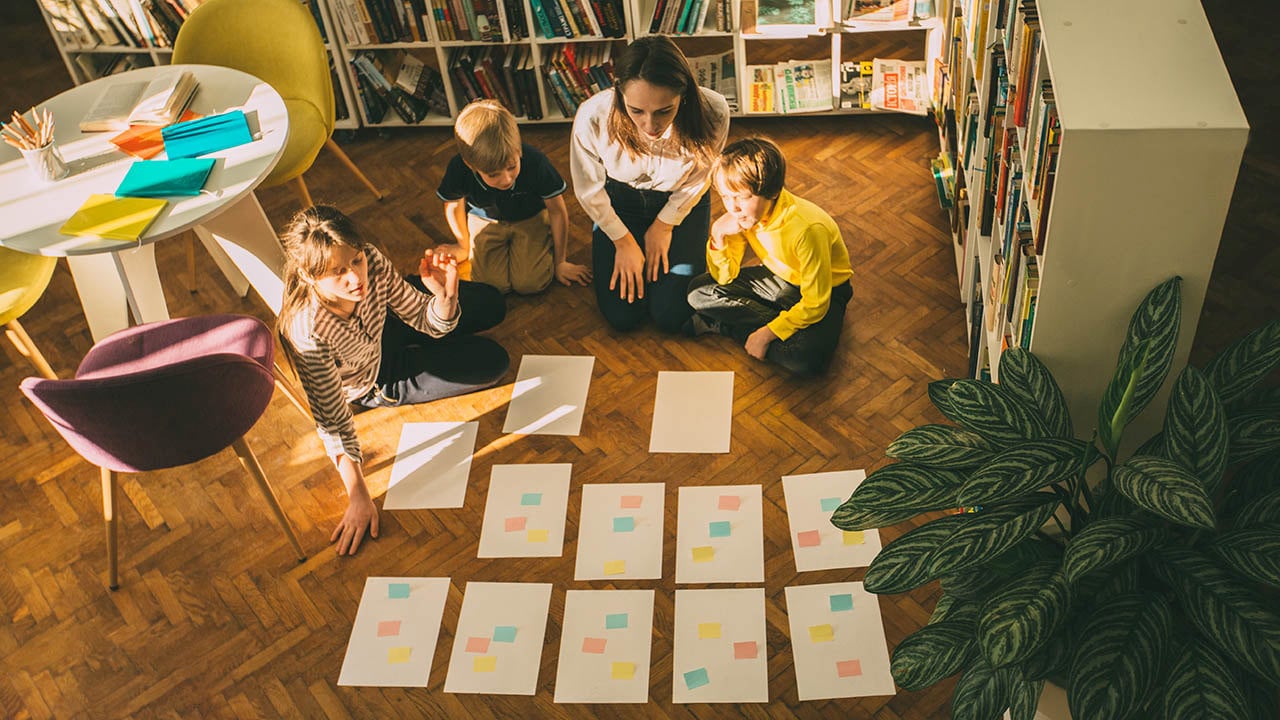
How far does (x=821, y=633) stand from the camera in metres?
2.52

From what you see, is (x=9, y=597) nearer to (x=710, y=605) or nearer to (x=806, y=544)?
(x=710, y=605)

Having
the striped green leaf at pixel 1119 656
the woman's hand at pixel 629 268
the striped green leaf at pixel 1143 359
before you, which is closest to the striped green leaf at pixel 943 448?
the striped green leaf at pixel 1143 359

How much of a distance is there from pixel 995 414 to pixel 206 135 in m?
2.32

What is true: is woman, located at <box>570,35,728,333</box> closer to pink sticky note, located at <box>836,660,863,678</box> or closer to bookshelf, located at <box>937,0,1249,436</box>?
bookshelf, located at <box>937,0,1249,436</box>

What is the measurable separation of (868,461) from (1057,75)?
130 centimetres

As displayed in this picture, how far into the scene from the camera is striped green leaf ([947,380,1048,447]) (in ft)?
6.34

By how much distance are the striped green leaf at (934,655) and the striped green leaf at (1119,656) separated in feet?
0.66

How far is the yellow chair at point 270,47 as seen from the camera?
11.7 ft

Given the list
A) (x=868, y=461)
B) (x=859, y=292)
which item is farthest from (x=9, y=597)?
(x=859, y=292)

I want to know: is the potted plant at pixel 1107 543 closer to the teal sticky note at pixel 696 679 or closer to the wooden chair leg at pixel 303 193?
the teal sticky note at pixel 696 679

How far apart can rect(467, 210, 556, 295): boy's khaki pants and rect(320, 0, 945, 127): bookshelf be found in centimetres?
85

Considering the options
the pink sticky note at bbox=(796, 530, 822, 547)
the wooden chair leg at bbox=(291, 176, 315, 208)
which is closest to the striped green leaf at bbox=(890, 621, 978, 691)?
the pink sticky note at bbox=(796, 530, 822, 547)

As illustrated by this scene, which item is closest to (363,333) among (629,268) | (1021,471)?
(629,268)

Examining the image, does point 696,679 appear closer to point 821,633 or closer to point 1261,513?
point 821,633
